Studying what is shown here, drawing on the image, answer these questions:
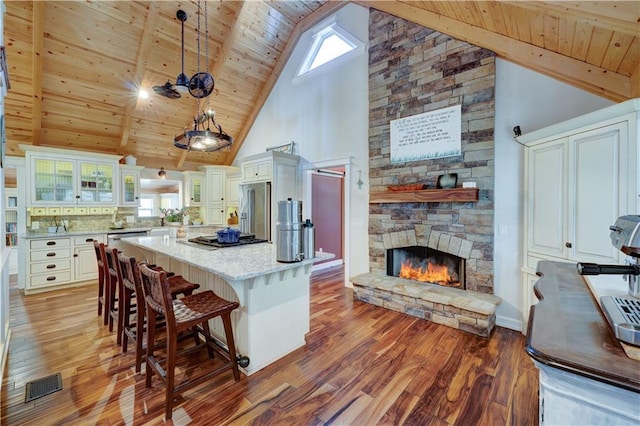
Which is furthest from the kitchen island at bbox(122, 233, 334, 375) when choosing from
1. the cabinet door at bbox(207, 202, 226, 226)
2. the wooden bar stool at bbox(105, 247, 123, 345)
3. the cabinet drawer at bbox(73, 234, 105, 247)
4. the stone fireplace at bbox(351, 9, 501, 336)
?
the cabinet door at bbox(207, 202, 226, 226)

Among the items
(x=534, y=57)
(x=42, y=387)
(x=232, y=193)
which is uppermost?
(x=534, y=57)

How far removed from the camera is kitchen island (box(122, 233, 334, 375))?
6.95 feet

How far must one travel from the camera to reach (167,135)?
19.3ft

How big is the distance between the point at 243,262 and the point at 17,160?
17.1 ft

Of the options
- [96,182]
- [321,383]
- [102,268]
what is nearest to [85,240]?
[96,182]

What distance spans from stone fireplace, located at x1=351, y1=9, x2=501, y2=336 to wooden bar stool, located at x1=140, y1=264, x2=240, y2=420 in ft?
7.11

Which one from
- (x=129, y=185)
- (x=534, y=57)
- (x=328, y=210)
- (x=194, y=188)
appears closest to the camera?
(x=534, y=57)

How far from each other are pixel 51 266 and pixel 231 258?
13.8 feet

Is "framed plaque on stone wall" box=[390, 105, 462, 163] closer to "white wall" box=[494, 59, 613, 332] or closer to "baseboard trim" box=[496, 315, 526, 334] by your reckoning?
"white wall" box=[494, 59, 613, 332]

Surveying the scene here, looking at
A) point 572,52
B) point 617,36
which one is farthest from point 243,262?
point 572,52

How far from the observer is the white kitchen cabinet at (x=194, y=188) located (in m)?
6.48

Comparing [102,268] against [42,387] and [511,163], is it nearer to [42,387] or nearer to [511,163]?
[42,387]

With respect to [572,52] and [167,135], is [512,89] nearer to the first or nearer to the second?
[572,52]

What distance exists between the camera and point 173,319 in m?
1.77
